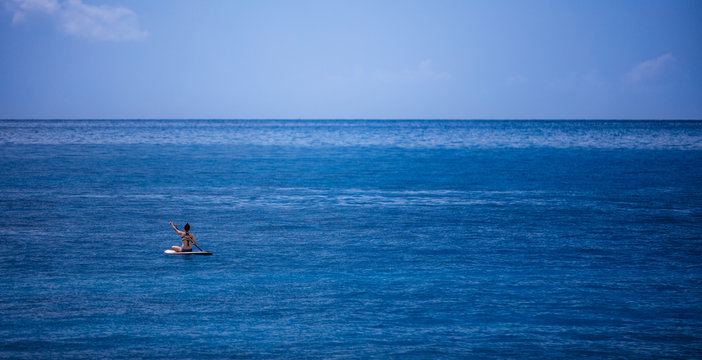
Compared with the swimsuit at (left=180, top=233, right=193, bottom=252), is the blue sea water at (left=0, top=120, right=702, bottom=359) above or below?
below

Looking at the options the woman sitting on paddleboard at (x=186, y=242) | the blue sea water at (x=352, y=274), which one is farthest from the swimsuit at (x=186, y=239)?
the blue sea water at (x=352, y=274)

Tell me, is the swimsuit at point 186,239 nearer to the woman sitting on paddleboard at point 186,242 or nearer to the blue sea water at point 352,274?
the woman sitting on paddleboard at point 186,242

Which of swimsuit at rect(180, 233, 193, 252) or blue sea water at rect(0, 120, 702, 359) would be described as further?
swimsuit at rect(180, 233, 193, 252)

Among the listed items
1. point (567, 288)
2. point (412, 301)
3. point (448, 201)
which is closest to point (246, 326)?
point (412, 301)

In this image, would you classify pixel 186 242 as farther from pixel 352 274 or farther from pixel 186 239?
pixel 352 274

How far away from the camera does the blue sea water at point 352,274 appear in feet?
38.0

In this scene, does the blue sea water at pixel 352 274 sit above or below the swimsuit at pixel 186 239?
below

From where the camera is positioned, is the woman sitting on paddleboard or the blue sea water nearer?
the blue sea water

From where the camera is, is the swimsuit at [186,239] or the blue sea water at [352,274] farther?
the swimsuit at [186,239]

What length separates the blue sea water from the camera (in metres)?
11.6

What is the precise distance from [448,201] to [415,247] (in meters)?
10.1

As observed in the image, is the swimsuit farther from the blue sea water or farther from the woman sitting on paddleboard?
the blue sea water

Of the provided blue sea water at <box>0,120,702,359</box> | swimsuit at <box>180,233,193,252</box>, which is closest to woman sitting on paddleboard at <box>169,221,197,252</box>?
swimsuit at <box>180,233,193,252</box>

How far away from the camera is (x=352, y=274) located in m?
15.8
